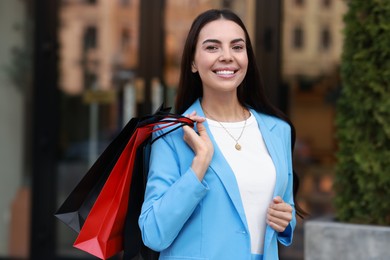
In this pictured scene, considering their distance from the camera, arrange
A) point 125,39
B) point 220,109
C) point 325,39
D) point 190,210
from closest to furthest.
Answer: point 190,210 < point 220,109 < point 325,39 < point 125,39

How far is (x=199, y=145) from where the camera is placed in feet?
6.57

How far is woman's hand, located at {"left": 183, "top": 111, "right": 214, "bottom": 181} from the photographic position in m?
1.98

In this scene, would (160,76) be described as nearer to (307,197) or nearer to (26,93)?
(26,93)

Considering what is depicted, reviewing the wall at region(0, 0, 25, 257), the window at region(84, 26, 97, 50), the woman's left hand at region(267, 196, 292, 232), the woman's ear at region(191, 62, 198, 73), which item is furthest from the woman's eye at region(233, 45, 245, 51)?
the wall at region(0, 0, 25, 257)

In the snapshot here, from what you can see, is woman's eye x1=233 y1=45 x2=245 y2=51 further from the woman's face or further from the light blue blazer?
the light blue blazer

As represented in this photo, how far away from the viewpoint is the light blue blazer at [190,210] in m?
1.95

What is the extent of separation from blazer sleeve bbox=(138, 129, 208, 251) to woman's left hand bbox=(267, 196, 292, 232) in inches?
9.4

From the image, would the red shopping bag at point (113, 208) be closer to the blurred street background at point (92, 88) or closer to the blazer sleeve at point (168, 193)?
the blazer sleeve at point (168, 193)

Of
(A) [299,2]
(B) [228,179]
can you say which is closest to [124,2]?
(A) [299,2]

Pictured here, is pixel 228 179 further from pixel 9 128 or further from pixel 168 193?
pixel 9 128

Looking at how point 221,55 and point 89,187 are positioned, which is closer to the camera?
point 221,55

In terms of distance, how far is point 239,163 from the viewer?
2.10 meters

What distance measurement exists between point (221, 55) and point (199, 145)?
309mm

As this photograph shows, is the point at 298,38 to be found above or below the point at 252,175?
above
